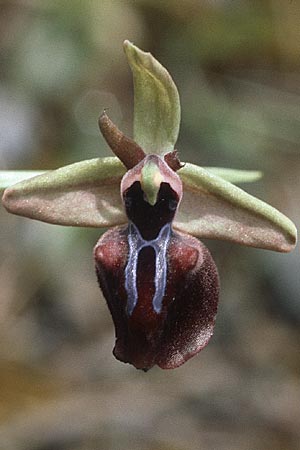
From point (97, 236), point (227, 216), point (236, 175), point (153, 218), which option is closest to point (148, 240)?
point (153, 218)

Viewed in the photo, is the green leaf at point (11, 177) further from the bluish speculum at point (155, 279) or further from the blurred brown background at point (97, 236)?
the blurred brown background at point (97, 236)

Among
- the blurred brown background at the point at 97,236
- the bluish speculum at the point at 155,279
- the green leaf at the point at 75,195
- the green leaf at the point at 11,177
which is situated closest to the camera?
the bluish speculum at the point at 155,279

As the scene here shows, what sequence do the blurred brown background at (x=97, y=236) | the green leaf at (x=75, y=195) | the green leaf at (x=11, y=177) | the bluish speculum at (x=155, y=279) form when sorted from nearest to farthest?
the bluish speculum at (x=155, y=279)
the green leaf at (x=75, y=195)
the green leaf at (x=11, y=177)
the blurred brown background at (x=97, y=236)

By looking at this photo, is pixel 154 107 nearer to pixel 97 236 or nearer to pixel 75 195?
pixel 75 195

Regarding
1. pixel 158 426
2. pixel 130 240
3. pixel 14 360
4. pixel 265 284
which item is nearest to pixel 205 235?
pixel 130 240

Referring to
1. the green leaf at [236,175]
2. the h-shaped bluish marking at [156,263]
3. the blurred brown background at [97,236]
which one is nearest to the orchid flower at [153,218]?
the h-shaped bluish marking at [156,263]

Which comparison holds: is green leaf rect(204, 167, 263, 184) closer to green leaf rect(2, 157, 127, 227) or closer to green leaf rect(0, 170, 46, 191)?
green leaf rect(2, 157, 127, 227)
